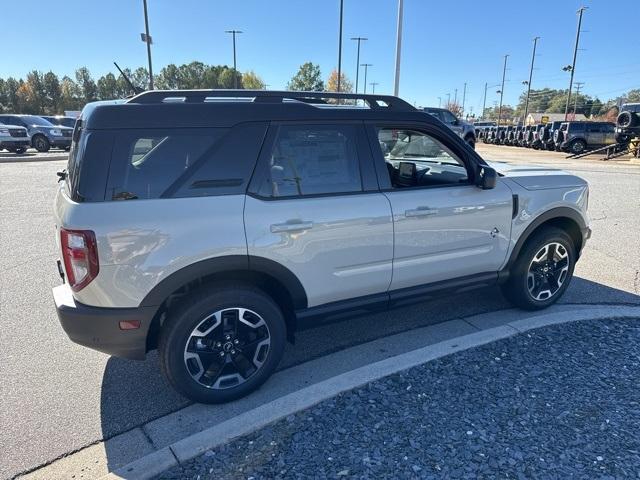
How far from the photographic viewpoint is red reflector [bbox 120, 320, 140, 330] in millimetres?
2496

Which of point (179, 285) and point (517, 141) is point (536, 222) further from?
point (517, 141)

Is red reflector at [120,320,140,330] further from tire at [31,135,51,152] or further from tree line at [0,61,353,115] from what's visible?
tree line at [0,61,353,115]

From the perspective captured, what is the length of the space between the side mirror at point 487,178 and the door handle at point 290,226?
4.88 ft

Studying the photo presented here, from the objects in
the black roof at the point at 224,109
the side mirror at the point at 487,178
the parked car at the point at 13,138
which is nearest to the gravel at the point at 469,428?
the side mirror at the point at 487,178

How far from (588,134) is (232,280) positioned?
29.0m

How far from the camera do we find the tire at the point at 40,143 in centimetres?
2248

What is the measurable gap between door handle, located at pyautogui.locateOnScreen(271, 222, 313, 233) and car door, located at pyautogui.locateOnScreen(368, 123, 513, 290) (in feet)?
2.31

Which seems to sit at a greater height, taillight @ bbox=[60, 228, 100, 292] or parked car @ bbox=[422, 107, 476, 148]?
parked car @ bbox=[422, 107, 476, 148]

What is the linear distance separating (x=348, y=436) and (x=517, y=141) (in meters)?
38.6

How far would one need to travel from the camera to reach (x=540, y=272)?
13.2ft

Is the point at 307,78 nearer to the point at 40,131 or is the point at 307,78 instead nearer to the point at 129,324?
the point at 40,131

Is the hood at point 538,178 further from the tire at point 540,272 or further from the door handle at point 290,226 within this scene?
the door handle at point 290,226

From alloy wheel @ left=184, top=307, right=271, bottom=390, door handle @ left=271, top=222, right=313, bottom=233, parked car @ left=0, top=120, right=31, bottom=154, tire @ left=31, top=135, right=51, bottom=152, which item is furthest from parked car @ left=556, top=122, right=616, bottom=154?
tire @ left=31, top=135, right=51, bottom=152

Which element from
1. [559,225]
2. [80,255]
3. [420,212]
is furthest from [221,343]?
[559,225]
